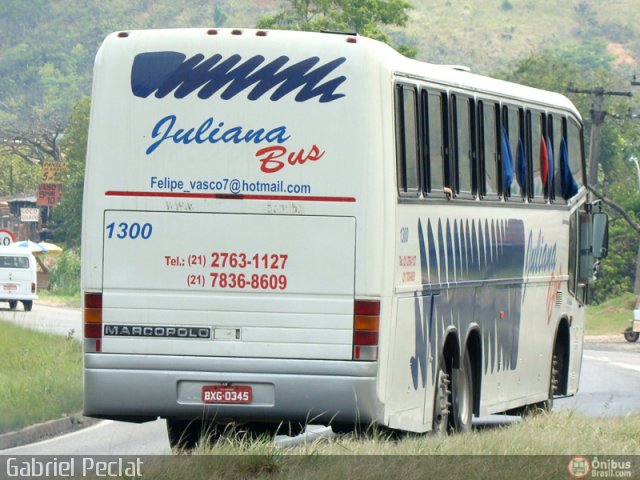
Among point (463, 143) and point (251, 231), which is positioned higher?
point (463, 143)

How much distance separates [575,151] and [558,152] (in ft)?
3.47

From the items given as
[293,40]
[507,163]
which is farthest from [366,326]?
[507,163]

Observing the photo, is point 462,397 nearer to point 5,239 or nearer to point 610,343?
point 610,343

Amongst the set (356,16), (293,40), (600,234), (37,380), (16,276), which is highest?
(356,16)

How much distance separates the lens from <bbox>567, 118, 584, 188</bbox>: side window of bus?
1962 cm

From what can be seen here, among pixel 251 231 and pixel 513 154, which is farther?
pixel 513 154

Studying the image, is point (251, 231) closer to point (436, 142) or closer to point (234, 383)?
point (234, 383)

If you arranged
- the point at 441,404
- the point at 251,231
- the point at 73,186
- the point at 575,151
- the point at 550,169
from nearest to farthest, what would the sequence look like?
the point at 251,231, the point at 441,404, the point at 550,169, the point at 575,151, the point at 73,186

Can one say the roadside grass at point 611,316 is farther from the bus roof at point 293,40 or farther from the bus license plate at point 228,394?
the bus license plate at point 228,394

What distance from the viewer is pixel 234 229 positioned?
13.0 meters

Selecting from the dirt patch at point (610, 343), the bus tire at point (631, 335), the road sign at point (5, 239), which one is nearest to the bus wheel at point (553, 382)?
the dirt patch at point (610, 343)

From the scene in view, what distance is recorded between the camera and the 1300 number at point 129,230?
13078 mm

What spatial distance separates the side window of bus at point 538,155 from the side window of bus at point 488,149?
137cm

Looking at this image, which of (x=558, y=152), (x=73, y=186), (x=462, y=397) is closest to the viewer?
(x=462, y=397)
